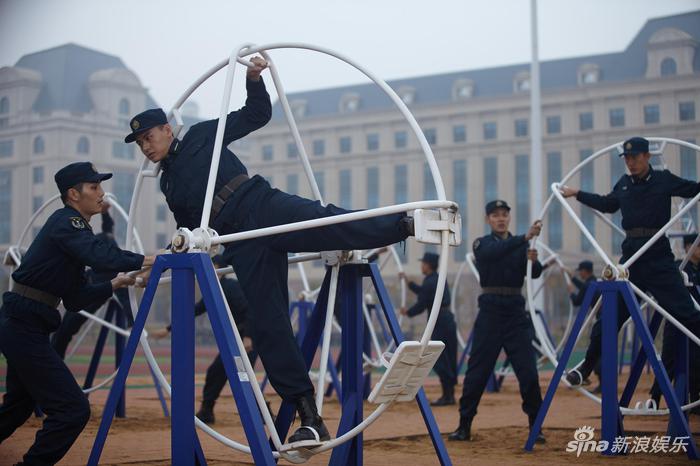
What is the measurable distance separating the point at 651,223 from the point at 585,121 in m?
35.0

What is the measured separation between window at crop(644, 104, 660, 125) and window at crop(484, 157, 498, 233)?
806 inches

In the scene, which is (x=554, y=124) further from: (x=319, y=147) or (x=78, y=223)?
(x=78, y=223)

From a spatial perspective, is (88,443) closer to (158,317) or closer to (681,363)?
(681,363)

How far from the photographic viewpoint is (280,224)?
5.12m

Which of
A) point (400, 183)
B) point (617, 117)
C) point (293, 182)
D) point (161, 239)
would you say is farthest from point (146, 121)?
point (400, 183)

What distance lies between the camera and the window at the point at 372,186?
48062mm

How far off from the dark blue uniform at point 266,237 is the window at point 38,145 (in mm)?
10414

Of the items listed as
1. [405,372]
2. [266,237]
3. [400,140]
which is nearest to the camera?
[405,372]

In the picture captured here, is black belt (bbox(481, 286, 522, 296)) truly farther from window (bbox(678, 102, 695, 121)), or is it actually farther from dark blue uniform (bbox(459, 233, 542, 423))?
window (bbox(678, 102, 695, 121))

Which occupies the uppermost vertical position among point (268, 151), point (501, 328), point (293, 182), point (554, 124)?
point (554, 124)

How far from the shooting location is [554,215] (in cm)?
4394

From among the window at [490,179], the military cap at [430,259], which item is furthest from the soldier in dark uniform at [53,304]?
the window at [490,179]

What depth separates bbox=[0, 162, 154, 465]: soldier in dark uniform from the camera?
5.46 metres

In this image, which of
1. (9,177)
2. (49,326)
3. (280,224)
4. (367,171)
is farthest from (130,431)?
(367,171)
